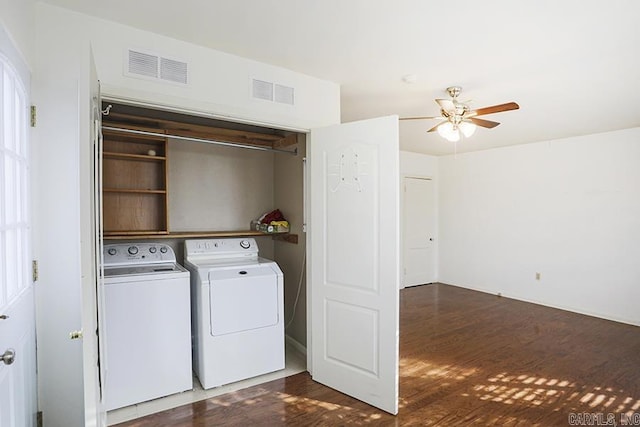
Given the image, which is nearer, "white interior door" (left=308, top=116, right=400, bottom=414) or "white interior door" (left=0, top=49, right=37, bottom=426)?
"white interior door" (left=0, top=49, right=37, bottom=426)

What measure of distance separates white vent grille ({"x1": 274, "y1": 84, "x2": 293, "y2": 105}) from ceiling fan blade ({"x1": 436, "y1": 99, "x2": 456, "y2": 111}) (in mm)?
1198

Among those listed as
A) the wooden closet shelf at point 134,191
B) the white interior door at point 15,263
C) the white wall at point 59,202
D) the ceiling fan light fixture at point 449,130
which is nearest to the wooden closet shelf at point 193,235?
the wooden closet shelf at point 134,191

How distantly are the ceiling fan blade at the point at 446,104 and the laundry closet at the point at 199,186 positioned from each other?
49.5 inches

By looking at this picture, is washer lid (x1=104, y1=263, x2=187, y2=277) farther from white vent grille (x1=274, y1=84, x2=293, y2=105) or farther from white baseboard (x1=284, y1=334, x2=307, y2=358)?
white vent grille (x1=274, y1=84, x2=293, y2=105)

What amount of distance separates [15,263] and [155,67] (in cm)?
138

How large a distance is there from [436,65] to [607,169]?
3.63m

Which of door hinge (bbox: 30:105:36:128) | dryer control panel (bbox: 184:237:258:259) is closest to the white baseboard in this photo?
dryer control panel (bbox: 184:237:258:259)

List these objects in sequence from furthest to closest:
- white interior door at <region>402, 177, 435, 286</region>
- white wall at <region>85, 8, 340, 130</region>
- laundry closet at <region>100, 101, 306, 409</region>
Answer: white interior door at <region>402, 177, 435, 286</region> < laundry closet at <region>100, 101, 306, 409</region> < white wall at <region>85, 8, 340, 130</region>

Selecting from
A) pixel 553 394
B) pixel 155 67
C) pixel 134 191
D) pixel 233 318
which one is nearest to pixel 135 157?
pixel 134 191

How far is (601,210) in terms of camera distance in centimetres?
472

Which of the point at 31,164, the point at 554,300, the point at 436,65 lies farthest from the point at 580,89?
the point at 31,164

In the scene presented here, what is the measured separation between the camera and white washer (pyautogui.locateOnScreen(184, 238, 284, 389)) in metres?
2.79

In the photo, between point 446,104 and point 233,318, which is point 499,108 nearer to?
point 446,104

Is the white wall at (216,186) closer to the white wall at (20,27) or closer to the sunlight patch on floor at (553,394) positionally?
the white wall at (20,27)
